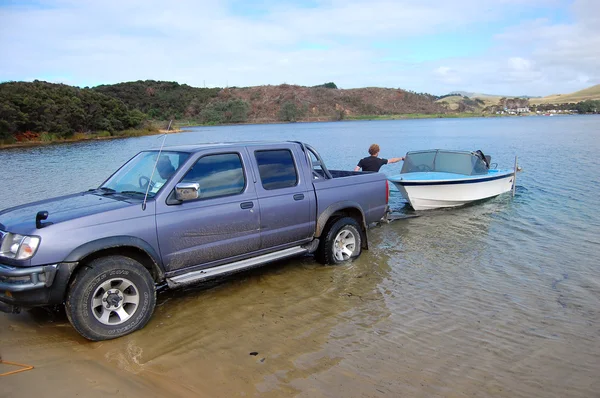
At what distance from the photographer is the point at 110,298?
15.4ft

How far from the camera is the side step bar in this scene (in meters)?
5.14

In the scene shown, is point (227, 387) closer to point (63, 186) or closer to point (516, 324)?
point (516, 324)

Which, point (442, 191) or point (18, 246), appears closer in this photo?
point (18, 246)

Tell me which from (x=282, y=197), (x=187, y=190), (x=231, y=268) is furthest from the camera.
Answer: (x=282, y=197)

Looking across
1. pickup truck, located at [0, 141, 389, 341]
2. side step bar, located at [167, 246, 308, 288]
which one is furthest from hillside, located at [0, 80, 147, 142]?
side step bar, located at [167, 246, 308, 288]

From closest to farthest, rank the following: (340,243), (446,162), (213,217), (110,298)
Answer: (110,298) → (213,217) → (340,243) → (446,162)

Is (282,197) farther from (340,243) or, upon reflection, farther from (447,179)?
(447,179)

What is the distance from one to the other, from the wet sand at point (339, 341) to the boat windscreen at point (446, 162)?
21.7 ft

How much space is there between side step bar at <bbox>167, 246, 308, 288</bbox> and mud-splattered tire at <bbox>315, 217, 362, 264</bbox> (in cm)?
57

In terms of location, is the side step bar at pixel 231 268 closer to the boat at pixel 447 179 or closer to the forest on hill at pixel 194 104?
the boat at pixel 447 179

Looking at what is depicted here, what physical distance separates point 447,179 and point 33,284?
10559mm

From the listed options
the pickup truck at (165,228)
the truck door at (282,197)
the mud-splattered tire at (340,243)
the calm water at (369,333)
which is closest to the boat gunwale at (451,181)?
the calm water at (369,333)

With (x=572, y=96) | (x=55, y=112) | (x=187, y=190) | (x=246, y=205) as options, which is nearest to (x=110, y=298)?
(x=187, y=190)

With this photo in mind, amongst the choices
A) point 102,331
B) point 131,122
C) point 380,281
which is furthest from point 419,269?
point 131,122
